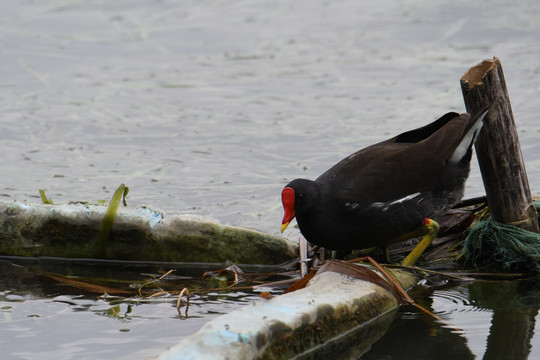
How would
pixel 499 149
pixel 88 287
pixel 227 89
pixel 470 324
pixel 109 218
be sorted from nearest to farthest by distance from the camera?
pixel 470 324 < pixel 88 287 < pixel 499 149 < pixel 109 218 < pixel 227 89

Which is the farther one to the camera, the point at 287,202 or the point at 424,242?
the point at 424,242

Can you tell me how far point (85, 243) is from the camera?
17.0 ft

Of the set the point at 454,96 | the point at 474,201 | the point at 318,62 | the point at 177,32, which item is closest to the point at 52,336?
the point at 474,201

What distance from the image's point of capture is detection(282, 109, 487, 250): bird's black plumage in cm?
471

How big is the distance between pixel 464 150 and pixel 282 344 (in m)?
1.98

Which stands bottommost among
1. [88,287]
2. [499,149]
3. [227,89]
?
[88,287]

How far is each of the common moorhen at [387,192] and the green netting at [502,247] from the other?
24 cm

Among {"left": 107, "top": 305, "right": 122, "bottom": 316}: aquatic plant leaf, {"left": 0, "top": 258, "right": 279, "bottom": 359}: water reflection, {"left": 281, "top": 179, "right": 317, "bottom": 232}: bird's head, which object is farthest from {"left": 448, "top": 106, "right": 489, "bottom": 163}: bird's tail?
{"left": 107, "top": 305, "right": 122, "bottom": 316}: aquatic plant leaf

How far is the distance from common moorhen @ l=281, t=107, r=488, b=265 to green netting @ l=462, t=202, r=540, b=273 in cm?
24

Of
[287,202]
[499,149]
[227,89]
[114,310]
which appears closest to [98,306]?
[114,310]

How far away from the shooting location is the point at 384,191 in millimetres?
4805

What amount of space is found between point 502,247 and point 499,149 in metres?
0.54

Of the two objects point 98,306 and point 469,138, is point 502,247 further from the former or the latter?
point 98,306

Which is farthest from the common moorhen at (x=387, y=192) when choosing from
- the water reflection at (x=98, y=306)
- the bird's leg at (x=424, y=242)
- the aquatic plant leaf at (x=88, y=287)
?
the aquatic plant leaf at (x=88, y=287)
